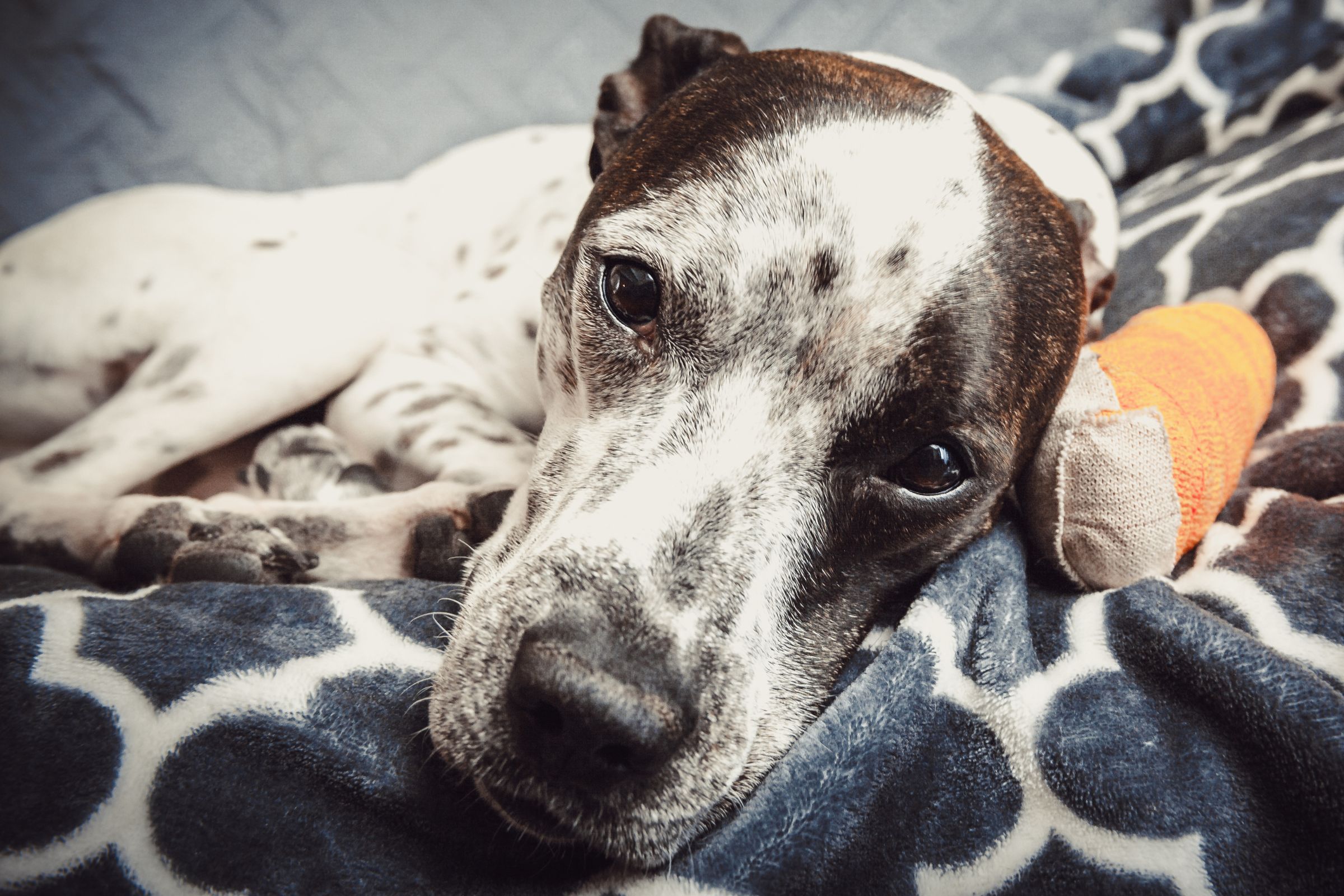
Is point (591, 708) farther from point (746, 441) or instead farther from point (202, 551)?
point (202, 551)

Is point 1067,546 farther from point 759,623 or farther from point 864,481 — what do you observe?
point 759,623

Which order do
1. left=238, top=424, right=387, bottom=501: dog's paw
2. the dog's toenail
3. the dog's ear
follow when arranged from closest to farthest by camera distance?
the dog's toenail < the dog's ear < left=238, top=424, right=387, bottom=501: dog's paw

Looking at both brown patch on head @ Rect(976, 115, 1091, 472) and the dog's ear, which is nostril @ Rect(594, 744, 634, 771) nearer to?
brown patch on head @ Rect(976, 115, 1091, 472)

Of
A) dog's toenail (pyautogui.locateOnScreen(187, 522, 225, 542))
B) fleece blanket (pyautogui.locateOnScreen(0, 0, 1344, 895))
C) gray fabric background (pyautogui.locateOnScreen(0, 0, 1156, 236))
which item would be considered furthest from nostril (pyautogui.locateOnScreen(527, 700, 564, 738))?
gray fabric background (pyautogui.locateOnScreen(0, 0, 1156, 236))

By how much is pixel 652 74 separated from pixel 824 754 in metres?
1.50

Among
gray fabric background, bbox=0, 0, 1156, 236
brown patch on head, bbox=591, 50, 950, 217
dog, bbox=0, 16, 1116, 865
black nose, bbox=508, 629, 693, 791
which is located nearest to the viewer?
black nose, bbox=508, 629, 693, 791

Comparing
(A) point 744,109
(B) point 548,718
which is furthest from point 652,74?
(B) point 548,718

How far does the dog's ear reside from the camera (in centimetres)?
174

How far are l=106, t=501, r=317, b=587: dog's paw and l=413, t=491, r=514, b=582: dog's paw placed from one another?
0.67 feet

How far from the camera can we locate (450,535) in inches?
63.7

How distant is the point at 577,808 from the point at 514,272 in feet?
5.58

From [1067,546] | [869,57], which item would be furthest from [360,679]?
[869,57]

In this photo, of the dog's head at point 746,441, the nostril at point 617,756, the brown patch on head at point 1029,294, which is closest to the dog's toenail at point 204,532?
the dog's head at point 746,441

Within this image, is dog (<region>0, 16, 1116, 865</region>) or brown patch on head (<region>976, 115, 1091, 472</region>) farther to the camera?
brown patch on head (<region>976, 115, 1091, 472</region>)
